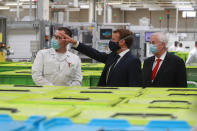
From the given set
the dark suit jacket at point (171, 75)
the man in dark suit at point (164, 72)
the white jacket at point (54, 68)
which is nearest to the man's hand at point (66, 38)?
the white jacket at point (54, 68)

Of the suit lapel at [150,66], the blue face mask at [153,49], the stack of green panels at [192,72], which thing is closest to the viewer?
the suit lapel at [150,66]

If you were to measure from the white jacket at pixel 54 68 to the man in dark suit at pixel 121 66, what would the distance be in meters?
0.24

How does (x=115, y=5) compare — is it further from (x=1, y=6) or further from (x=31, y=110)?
(x=31, y=110)

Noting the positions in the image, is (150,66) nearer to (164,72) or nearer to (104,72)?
(164,72)

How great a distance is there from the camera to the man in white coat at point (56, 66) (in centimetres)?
435

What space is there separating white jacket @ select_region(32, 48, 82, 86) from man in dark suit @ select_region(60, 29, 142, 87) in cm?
24

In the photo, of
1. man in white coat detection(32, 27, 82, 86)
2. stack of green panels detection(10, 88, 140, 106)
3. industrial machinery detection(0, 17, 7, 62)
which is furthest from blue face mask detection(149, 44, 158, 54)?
industrial machinery detection(0, 17, 7, 62)

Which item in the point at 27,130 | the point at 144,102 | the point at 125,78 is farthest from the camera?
the point at 125,78

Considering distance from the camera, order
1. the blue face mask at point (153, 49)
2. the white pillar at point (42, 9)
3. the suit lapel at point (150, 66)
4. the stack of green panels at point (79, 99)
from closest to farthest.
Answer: the stack of green panels at point (79, 99) < the suit lapel at point (150, 66) < the blue face mask at point (153, 49) < the white pillar at point (42, 9)

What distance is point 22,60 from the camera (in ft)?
29.6

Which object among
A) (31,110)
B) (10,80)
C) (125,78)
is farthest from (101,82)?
(31,110)

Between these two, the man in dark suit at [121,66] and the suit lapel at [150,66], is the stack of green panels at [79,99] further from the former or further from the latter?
the suit lapel at [150,66]

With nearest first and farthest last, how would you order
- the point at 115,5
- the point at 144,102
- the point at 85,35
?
the point at 144,102 → the point at 85,35 → the point at 115,5

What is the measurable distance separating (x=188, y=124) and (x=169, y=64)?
287 centimetres
